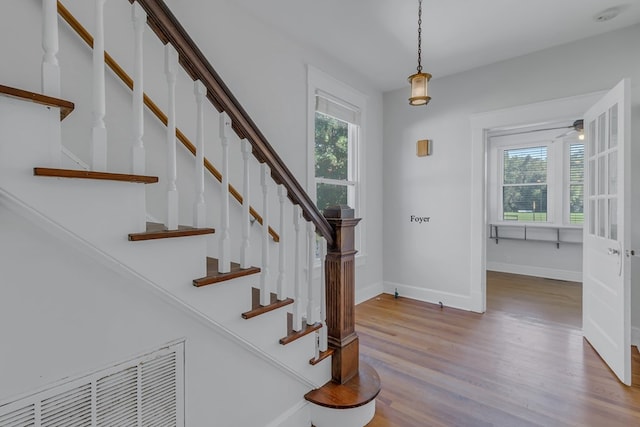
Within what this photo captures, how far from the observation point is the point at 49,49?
867 millimetres

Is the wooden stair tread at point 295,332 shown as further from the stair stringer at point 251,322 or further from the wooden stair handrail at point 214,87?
the wooden stair handrail at point 214,87

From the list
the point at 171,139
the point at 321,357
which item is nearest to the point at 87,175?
the point at 171,139

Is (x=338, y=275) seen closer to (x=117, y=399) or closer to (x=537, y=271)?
(x=117, y=399)

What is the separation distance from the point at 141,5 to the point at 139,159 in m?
0.51

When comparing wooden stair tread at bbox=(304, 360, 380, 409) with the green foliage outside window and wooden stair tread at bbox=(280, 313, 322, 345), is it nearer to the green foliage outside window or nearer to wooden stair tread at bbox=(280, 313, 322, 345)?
wooden stair tread at bbox=(280, 313, 322, 345)

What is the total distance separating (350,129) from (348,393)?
2.96m

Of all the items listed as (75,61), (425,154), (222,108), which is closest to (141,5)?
(222,108)

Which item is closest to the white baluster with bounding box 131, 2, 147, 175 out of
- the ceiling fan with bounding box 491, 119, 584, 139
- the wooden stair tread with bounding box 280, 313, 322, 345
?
the wooden stair tread with bounding box 280, 313, 322, 345

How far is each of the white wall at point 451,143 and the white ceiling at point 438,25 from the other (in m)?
0.21

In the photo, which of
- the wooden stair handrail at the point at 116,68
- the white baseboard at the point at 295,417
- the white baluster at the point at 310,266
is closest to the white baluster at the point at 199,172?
the white baluster at the point at 310,266

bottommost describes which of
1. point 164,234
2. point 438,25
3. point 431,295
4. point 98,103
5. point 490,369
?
point 490,369

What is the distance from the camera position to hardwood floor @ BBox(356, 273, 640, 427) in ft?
6.15

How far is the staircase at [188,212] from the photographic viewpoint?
2.81ft

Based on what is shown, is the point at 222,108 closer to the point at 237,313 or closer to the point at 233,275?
the point at 233,275
